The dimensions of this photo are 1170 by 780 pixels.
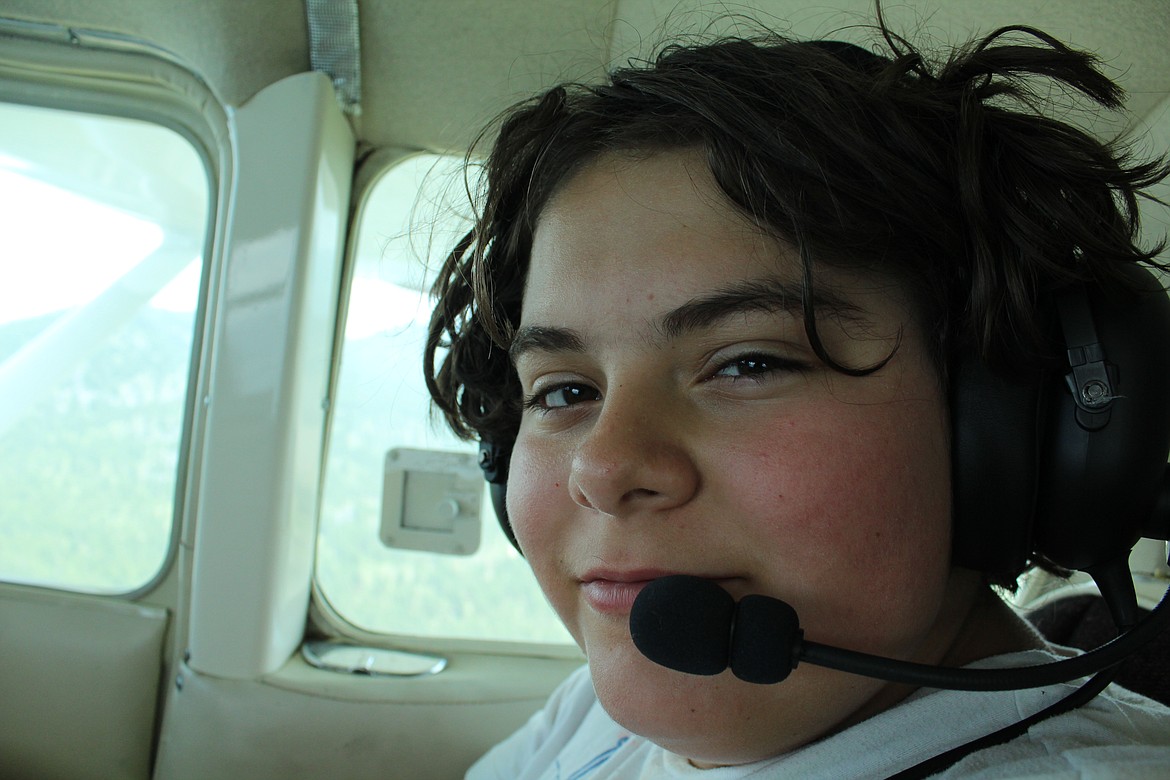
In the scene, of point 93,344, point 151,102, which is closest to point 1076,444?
point 151,102

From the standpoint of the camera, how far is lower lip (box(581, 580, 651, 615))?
78 centimetres

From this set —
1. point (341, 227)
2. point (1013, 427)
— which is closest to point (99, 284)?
point (341, 227)

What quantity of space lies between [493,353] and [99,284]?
1.25m

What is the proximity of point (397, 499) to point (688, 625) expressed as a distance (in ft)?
4.40

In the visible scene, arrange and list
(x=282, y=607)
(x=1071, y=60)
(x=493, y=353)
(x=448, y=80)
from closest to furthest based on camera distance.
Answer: (x=1071, y=60), (x=493, y=353), (x=448, y=80), (x=282, y=607)

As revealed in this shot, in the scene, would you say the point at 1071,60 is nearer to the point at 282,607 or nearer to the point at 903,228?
the point at 903,228

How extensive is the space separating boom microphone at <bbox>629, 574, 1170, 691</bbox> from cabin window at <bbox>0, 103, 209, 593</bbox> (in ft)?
5.15

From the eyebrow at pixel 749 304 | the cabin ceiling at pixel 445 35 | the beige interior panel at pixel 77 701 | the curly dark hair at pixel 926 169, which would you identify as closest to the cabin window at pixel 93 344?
the beige interior panel at pixel 77 701

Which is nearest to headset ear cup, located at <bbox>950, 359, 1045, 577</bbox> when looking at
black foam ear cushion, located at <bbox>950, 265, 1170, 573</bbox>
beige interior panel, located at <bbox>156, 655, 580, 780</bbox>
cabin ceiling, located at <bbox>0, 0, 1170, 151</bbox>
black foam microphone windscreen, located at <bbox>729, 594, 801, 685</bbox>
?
black foam ear cushion, located at <bbox>950, 265, 1170, 573</bbox>

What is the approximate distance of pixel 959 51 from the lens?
3.00 ft

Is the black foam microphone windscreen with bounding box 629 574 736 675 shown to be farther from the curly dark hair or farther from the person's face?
the curly dark hair

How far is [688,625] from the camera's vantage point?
2.14 feet

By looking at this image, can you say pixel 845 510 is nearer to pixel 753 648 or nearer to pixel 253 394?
pixel 753 648

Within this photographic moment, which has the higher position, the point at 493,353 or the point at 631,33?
the point at 631,33
